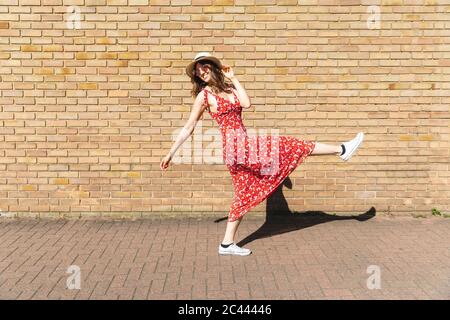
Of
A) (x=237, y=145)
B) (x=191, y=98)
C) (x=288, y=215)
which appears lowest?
(x=288, y=215)

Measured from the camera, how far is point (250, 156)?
473 centimetres

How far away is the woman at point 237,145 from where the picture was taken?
4723mm

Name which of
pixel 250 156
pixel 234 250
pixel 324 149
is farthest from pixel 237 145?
pixel 234 250

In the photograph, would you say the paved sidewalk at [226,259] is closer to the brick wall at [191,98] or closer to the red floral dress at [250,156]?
the brick wall at [191,98]

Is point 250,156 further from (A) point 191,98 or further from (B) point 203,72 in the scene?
(A) point 191,98

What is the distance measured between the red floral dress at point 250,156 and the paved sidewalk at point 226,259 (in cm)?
60

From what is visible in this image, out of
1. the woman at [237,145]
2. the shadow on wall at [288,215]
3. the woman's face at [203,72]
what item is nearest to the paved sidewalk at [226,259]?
the shadow on wall at [288,215]

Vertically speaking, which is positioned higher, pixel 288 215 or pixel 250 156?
pixel 250 156

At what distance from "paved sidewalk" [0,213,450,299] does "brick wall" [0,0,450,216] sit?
0.36m

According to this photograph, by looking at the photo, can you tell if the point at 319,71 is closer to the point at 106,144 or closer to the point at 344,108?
the point at 344,108

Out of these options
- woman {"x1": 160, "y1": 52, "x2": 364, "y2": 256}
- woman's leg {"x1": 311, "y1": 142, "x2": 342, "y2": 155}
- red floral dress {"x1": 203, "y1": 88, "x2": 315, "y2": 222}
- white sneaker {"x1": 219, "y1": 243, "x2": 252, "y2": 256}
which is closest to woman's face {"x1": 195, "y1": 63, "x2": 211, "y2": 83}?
woman {"x1": 160, "y1": 52, "x2": 364, "y2": 256}

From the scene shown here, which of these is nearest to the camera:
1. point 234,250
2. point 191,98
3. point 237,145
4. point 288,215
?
point 237,145

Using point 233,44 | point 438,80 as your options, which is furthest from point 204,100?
point 438,80

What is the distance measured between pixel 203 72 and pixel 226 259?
1.79 meters
